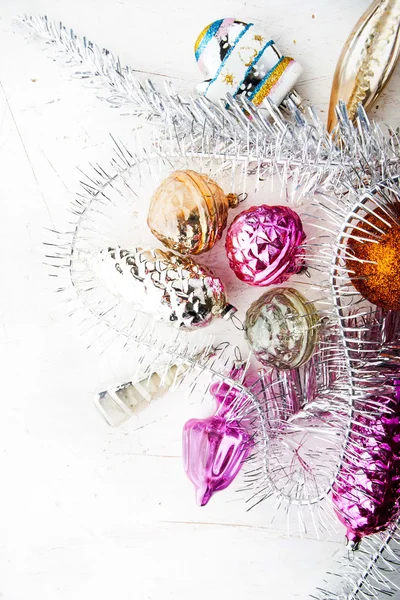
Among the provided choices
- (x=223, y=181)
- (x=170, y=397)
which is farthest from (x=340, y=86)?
(x=170, y=397)

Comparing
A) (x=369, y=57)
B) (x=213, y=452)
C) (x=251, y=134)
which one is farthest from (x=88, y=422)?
(x=369, y=57)

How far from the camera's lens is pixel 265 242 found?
561 mm

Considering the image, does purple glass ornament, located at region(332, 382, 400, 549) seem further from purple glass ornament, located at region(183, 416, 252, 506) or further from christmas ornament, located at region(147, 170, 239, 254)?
christmas ornament, located at region(147, 170, 239, 254)

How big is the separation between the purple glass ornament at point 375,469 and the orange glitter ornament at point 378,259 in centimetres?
12

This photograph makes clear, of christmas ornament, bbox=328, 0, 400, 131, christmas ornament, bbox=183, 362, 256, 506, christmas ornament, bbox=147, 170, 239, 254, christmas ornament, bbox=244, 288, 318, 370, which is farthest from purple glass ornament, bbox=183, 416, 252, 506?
christmas ornament, bbox=328, 0, 400, 131

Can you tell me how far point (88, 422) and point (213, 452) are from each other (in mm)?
199

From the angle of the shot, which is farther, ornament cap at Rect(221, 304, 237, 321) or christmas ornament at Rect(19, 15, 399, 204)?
ornament cap at Rect(221, 304, 237, 321)

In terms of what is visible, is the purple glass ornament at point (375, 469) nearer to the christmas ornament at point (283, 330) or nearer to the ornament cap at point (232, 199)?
the christmas ornament at point (283, 330)

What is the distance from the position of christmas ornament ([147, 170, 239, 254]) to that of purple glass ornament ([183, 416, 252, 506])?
22 centimetres

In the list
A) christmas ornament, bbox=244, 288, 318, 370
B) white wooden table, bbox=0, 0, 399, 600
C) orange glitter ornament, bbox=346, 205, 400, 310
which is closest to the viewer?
orange glitter ornament, bbox=346, 205, 400, 310

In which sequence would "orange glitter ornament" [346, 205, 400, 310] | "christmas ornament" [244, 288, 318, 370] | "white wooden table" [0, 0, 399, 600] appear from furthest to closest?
1. "white wooden table" [0, 0, 399, 600]
2. "christmas ornament" [244, 288, 318, 370]
3. "orange glitter ornament" [346, 205, 400, 310]

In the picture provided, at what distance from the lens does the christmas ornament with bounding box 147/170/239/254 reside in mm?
565

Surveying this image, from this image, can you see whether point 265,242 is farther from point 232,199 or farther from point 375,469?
point 375,469

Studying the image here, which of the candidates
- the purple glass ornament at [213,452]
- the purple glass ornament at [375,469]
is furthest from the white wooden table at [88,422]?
the purple glass ornament at [375,469]
